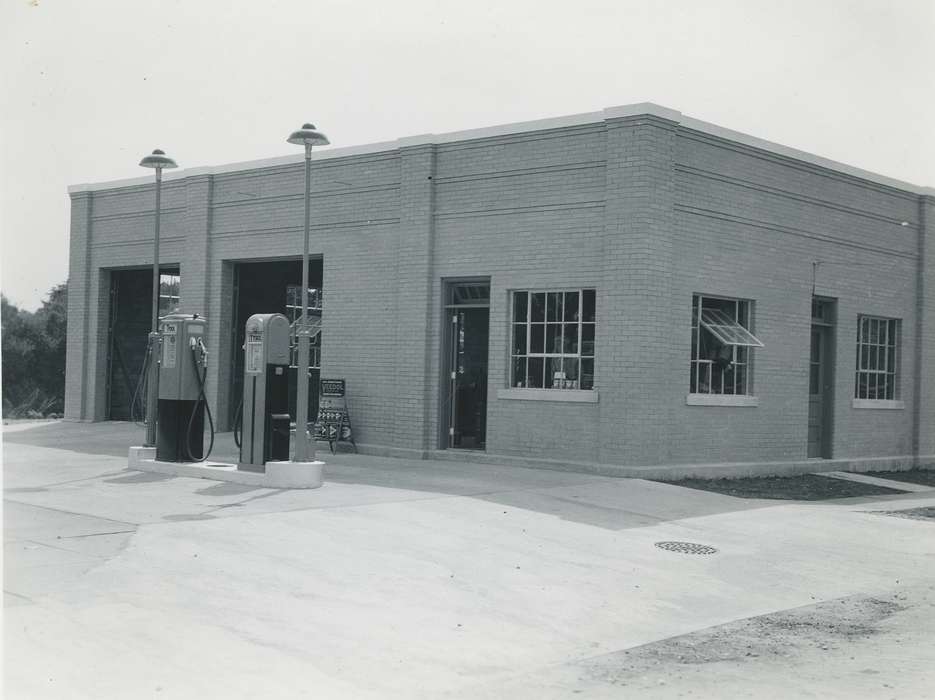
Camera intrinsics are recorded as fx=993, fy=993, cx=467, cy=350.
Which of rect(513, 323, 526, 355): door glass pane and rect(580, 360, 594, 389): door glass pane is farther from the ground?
rect(513, 323, 526, 355): door glass pane

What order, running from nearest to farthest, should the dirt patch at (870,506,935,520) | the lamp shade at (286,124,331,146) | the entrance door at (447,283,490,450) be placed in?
the lamp shade at (286,124,331,146), the dirt patch at (870,506,935,520), the entrance door at (447,283,490,450)

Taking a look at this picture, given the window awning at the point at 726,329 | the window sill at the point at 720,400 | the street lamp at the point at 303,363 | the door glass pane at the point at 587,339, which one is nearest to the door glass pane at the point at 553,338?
the door glass pane at the point at 587,339

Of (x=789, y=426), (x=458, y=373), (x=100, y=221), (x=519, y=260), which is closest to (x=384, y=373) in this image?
(x=458, y=373)

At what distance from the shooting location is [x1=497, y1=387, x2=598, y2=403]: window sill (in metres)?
15.3

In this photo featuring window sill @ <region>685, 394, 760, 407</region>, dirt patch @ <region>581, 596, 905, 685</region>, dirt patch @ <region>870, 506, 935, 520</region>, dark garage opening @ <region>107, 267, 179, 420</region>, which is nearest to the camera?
dirt patch @ <region>581, 596, 905, 685</region>

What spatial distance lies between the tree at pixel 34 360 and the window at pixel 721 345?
2875 cm

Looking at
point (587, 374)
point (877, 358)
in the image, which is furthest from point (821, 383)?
point (587, 374)

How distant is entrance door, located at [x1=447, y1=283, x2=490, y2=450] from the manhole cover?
6.69 metres

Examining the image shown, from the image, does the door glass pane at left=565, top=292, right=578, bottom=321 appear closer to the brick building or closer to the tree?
the brick building

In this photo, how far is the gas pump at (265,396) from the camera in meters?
13.3

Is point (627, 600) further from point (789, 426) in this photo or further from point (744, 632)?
point (789, 426)

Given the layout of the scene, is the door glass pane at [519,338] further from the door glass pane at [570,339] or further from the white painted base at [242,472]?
the white painted base at [242,472]

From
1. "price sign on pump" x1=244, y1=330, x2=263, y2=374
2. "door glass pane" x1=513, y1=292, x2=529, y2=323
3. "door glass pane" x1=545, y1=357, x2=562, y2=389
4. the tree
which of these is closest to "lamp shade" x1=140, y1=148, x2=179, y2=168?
"price sign on pump" x1=244, y1=330, x2=263, y2=374

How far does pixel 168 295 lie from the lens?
84.3ft
